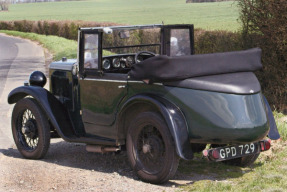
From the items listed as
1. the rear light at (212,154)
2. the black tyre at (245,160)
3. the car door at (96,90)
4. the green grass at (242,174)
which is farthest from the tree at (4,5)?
the rear light at (212,154)

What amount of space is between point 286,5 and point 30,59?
16.9 meters

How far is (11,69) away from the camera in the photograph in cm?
2100

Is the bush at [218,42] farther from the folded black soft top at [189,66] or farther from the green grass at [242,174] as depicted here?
the folded black soft top at [189,66]

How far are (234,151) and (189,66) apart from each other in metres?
1.02

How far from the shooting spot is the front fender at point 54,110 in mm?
7047

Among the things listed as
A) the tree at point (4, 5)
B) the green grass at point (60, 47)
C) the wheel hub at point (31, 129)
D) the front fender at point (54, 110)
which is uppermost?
the tree at point (4, 5)

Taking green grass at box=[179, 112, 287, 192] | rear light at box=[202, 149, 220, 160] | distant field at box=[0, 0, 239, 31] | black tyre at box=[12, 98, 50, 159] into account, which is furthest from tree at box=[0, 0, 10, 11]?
rear light at box=[202, 149, 220, 160]

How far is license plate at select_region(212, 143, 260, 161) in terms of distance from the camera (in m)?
5.62

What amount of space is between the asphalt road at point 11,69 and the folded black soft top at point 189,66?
3.47m

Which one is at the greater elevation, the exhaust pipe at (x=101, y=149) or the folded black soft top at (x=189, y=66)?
the folded black soft top at (x=189, y=66)

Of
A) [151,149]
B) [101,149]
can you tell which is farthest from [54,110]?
[151,149]

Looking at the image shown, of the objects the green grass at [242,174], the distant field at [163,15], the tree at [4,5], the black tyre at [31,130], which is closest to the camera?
the green grass at [242,174]

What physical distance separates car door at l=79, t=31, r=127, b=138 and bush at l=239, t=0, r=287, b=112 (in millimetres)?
4797

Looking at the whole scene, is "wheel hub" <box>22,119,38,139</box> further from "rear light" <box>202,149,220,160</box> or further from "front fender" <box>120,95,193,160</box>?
"rear light" <box>202,149,220,160</box>
